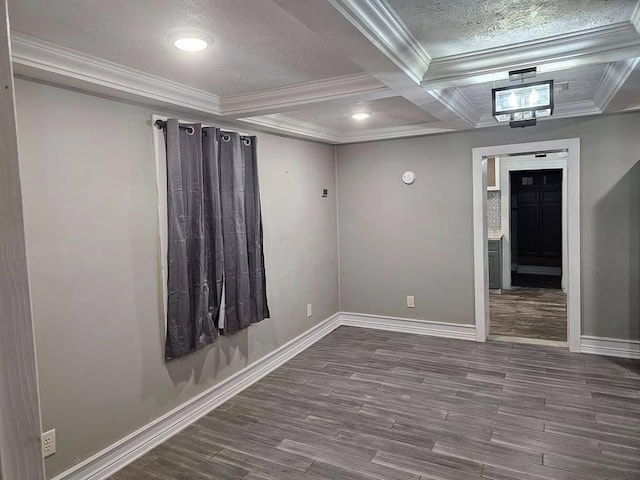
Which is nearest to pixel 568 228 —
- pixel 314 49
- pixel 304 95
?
pixel 304 95

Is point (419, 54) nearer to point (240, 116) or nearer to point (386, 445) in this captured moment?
point (240, 116)

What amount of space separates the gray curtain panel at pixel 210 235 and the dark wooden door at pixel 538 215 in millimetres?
6313

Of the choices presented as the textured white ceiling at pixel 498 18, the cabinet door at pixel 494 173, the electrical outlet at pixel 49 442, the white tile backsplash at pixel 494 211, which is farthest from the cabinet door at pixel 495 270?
the electrical outlet at pixel 49 442

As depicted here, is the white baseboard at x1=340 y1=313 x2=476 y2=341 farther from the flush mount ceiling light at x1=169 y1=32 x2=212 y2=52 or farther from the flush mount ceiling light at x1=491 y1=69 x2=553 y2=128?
the flush mount ceiling light at x1=169 y1=32 x2=212 y2=52

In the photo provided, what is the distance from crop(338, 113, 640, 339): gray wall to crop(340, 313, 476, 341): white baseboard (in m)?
0.07

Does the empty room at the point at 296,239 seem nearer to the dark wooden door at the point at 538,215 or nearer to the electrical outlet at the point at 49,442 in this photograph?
the electrical outlet at the point at 49,442

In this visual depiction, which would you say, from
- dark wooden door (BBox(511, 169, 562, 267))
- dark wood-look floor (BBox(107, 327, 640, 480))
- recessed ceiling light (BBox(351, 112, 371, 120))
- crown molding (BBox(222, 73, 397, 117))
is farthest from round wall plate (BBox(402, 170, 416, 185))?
dark wooden door (BBox(511, 169, 562, 267))

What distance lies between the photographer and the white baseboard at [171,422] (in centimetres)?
258

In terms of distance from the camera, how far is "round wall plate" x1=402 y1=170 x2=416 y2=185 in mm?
4844

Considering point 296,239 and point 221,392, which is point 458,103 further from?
point 221,392

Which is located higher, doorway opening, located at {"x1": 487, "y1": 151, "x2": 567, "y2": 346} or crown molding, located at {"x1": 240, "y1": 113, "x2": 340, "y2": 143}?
crown molding, located at {"x1": 240, "y1": 113, "x2": 340, "y2": 143}

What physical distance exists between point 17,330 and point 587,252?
15.0 ft

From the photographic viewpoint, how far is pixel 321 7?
61.9 inches

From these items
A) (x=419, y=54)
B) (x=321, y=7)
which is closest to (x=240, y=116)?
(x=419, y=54)
